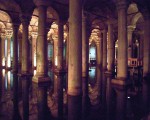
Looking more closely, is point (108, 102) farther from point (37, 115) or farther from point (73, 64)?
point (37, 115)

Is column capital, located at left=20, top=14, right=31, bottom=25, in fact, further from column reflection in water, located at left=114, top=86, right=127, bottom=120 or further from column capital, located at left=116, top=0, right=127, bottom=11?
column reflection in water, located at left=114, top=86, right=127, bottom=120

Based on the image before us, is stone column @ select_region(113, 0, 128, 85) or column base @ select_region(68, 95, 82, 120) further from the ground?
stone column @ select_region(113, 0, 128, 85)

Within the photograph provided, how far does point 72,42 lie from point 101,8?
1036 cm

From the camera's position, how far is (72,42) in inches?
310

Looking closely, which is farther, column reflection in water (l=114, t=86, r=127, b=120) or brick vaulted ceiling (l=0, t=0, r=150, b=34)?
brick vaulted ceiling (l=0, t=0, r=150, b=34)

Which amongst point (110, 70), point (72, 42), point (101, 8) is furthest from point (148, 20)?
point (72, 42)

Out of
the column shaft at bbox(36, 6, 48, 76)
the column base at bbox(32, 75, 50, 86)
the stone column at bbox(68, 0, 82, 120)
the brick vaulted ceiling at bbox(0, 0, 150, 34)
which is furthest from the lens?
the brick vaulted ceiling at bbox(0, 0, 150, 34)

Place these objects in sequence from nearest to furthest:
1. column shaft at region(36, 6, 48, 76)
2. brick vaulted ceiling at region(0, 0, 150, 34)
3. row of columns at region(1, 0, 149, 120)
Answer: row of columns at region(1, 0, 149, 120)
column shaft at region(36, 6, 48, 76)
brick vaulted ceiling at region(0, 0, 150, 34)

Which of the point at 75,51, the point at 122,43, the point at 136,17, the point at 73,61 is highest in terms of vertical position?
the point at 136,17

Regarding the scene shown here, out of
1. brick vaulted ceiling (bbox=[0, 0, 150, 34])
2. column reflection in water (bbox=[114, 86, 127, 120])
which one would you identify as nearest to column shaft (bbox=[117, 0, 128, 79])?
brick vaulted ceiling (bbox=[0, 0, 150, 34])

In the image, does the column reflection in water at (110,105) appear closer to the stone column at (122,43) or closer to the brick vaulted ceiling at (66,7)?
the stone column at (122,43)

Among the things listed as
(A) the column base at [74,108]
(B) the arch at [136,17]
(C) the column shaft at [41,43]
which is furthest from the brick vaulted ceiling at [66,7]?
(A) the column base at [74,108]

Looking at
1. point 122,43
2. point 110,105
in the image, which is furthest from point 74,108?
point 122,43

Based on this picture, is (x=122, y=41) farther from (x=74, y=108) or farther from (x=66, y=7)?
(x=66, y=7)
